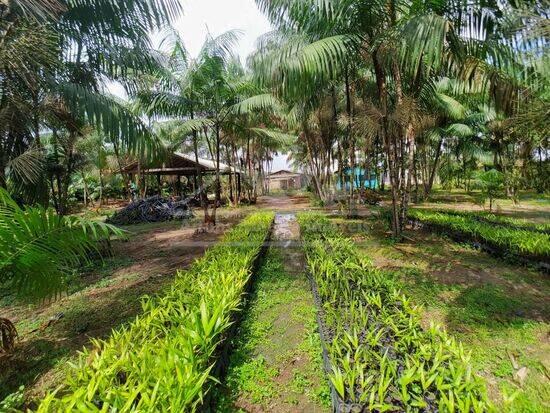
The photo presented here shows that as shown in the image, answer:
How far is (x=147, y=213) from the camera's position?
1445 centimetres

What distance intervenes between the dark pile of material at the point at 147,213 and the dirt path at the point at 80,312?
19.8 feet

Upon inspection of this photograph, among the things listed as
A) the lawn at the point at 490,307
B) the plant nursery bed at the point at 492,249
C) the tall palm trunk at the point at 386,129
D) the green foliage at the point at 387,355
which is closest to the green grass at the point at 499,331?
the lawn at the point at 490,307

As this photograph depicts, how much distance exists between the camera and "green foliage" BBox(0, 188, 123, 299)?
7.84 ft

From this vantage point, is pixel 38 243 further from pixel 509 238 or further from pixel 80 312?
pixel 509 238

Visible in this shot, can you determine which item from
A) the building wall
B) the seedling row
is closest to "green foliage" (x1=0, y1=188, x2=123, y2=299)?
the seedling row

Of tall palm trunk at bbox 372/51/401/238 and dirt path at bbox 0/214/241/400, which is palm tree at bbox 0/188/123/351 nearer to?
dirt path at bbox 0/214/241/400

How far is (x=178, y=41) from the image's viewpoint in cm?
968

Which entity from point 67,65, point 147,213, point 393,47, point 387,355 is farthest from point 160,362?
point 147,213

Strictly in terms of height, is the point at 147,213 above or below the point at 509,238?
above

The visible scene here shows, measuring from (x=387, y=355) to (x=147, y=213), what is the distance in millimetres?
13749

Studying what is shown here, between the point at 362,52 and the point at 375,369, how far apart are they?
7.78m

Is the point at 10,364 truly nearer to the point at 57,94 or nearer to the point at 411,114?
the point at 57,94

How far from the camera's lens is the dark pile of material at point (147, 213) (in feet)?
46.3

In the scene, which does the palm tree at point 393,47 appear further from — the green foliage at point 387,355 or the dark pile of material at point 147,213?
the dark pile of material at point 147,213
